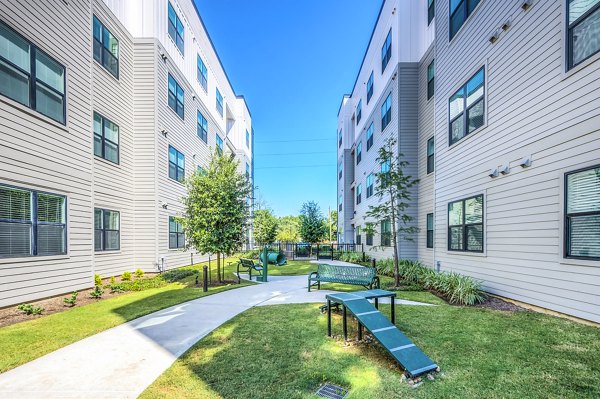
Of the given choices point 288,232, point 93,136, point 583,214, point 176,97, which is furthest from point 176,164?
point 288,232

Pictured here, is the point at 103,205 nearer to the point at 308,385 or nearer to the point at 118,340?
the point at 118,340

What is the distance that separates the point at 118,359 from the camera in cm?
409

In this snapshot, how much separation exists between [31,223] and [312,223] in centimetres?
2032

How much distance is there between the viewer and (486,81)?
7.93 metres

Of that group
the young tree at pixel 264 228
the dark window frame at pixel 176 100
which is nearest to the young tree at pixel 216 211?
the dark window frame at pixel 176 100

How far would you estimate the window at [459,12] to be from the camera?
893 centimetres

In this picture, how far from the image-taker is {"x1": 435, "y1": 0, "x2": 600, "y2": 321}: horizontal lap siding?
5.19 m

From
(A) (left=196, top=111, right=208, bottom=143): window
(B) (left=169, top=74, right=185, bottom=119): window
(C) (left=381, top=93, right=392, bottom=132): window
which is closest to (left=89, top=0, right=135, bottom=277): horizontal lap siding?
(B) (left=169, top=74, right=185, bottom=119): window

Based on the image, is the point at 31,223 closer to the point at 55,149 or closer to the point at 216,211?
the point at 55,149

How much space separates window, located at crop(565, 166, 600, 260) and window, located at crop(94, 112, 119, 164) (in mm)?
13828

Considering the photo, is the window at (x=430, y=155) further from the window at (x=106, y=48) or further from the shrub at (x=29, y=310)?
the window at (x=106, y=48)

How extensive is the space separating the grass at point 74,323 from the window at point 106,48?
8.98 meters

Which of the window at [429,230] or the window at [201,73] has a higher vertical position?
the window at [201,73]

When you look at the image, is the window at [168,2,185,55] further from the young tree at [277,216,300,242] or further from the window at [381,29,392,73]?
the young tree at [277,216,300,242]
